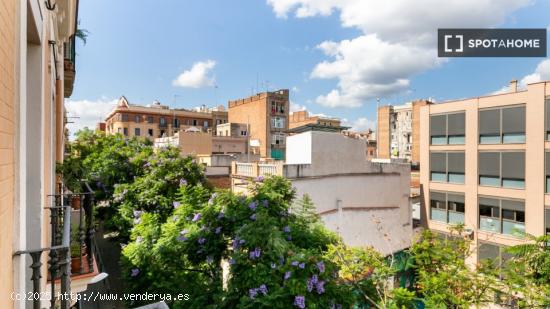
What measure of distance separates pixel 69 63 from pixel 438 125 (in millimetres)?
20610

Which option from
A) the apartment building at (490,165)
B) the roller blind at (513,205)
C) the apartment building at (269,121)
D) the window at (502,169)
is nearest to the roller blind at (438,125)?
the apartment building at (490,165)

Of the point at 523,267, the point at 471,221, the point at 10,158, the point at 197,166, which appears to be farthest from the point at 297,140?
the point at 10,158

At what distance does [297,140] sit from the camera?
15.2 meters

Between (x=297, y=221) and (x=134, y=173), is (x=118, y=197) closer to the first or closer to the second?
(x=134, y=173)

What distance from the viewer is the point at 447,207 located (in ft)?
63.5

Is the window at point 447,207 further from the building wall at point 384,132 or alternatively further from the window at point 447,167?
the building wall at point 384,132

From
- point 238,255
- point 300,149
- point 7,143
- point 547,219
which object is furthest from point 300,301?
point 547,219

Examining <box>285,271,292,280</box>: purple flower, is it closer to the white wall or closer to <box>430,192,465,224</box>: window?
the white wall

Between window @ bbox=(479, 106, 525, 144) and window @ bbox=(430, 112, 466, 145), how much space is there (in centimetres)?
116

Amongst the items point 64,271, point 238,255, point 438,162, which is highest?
point 438,162

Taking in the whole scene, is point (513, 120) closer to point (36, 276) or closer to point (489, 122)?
point (489, 122)

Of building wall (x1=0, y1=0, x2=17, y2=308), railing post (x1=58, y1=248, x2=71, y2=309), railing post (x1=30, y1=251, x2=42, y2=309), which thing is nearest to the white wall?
railing post (x1=58, y1=248, x2=71, y2=309)

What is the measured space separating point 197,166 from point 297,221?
4758 mm

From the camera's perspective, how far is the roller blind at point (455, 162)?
1878 centimetres
